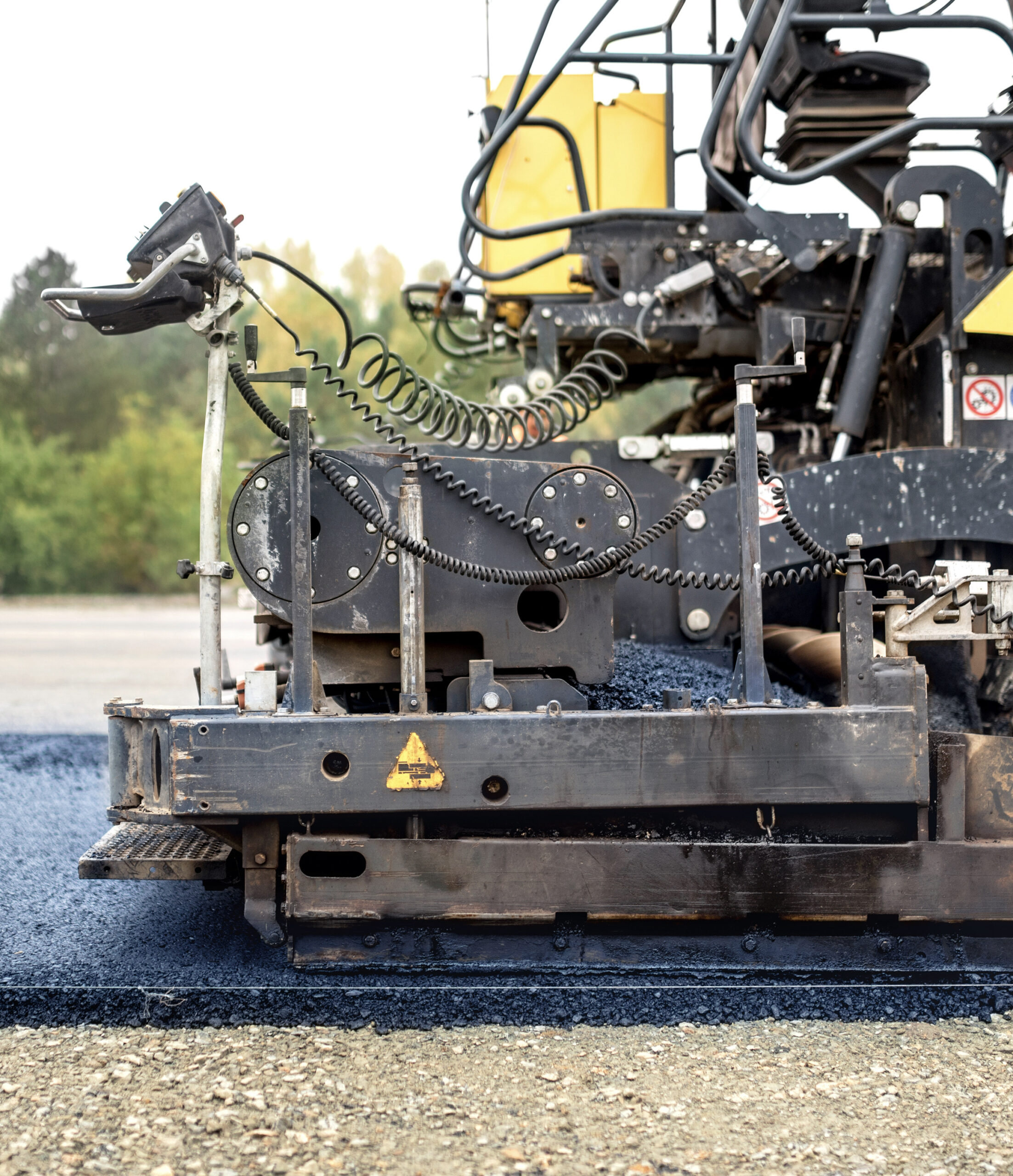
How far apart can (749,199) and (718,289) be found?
0.41 m

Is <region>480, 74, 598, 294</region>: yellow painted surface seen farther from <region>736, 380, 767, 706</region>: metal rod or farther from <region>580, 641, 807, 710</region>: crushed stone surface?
<region>736, 380, 767, 706</region>: metal rod

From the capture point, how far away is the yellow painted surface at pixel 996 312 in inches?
153

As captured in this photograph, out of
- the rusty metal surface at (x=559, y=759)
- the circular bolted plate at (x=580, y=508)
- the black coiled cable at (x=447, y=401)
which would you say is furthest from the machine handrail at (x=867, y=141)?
the rusty metal surface at (x=559, y=759)

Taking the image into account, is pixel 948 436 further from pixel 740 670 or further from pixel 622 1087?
pixel 622 1087

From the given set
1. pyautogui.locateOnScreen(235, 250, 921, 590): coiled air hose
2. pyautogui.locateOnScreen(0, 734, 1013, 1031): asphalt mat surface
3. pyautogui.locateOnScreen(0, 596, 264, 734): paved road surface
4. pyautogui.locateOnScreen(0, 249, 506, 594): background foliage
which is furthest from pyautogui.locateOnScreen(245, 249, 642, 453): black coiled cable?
pyautogui.locateOnScreen(0, 249, 506, 594): background foliage

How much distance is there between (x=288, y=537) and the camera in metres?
3.17

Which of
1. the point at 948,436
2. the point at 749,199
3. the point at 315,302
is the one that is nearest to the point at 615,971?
the point at 948,436

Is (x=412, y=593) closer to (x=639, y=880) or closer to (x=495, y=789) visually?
(x=495, y=789)

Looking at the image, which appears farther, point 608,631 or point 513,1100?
point 608,631

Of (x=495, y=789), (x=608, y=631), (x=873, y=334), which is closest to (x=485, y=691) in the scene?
(x=495, y=789)

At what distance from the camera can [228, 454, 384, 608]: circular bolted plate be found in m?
3.16

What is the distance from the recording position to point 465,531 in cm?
324

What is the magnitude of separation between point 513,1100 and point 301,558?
141 centimetres

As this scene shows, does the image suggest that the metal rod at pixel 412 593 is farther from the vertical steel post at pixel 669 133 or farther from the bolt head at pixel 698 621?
the vertical steel post at pixel 669 133
